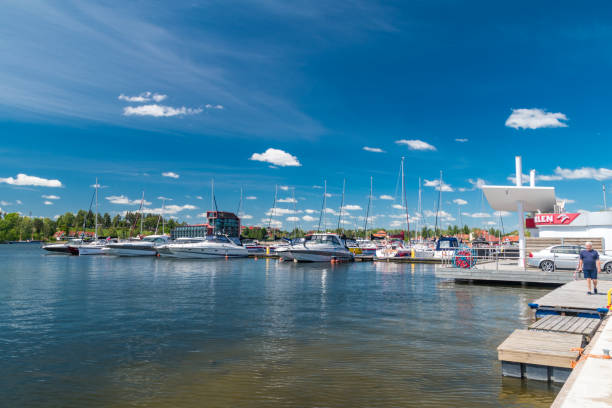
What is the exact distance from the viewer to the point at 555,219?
3175 centimetres

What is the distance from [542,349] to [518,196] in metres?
20.3

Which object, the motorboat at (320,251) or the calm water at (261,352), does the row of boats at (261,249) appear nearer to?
the motorboat at (320,251)

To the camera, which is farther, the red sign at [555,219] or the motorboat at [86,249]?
the motorboat at [86,249]

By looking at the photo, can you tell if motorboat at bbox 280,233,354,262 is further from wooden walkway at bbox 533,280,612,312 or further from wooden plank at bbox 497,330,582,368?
wooden plank at bbox 497,330,582,368

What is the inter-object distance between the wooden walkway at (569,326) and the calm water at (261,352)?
5.08 feet

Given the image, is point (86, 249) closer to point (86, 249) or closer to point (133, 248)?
point (86, 249)

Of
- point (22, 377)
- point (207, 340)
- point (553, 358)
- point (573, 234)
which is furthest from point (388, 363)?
point (573, 234)

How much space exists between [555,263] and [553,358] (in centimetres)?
1951

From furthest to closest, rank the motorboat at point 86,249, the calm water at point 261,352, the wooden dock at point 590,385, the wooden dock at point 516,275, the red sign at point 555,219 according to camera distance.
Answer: the motorboat at point 86,249
the red sign at point 555,219
the wooden dock at point 516,275
the calm water at point 261,352
the wooden dock at point 590,385

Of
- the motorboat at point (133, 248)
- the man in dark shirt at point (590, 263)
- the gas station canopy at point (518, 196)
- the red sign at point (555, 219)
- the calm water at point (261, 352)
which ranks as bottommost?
the calm water at point (261, 352)

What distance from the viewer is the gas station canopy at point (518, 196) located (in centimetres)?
2558

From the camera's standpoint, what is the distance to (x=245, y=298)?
23562 mm

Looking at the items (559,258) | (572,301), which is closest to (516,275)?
(559,258)

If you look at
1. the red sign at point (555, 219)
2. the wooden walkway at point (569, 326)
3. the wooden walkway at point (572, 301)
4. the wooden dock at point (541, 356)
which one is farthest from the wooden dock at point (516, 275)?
the wooden dock at point (541, 356)
